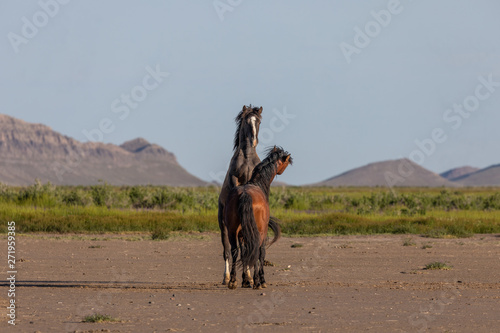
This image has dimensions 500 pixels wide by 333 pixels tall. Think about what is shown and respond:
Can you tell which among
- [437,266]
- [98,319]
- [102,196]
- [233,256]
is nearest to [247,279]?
[233,256]

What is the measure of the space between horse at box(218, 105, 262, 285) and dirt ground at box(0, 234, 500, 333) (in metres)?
0.90

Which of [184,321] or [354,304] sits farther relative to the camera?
[354,304]

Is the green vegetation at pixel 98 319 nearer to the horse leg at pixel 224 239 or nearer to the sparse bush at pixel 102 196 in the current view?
the horse leg at pixel 224 239

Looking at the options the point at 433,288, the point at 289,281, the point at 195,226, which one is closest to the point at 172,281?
the point at 289,281

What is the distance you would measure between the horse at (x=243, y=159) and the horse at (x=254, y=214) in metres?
0.37

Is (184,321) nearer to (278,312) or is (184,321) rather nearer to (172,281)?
(278,312)

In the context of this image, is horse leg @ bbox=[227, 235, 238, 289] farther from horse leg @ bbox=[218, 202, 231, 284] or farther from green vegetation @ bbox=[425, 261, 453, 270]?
green vegetation @ bbox=[425, 261, 453, 270]

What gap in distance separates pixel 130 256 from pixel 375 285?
25.8 feet

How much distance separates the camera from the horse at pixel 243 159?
44.9ft

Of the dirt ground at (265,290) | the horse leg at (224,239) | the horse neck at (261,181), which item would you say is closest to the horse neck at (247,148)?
the horse neck at (261,181)

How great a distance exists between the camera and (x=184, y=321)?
399 inches

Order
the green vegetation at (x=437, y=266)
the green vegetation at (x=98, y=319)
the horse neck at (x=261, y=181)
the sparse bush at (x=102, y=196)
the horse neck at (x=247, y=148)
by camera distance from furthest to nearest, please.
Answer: the sparse bush at (x=102, y=196), the green vegetation at (x=437, y=266), the horse neck at (x=247, y=148), the horse neck at (x=261, y=181), the green vegetation at (x=98, y=319)

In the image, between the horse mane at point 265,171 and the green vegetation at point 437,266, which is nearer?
the horse mane at point 265,171

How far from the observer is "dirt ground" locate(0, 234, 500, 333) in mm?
10005
